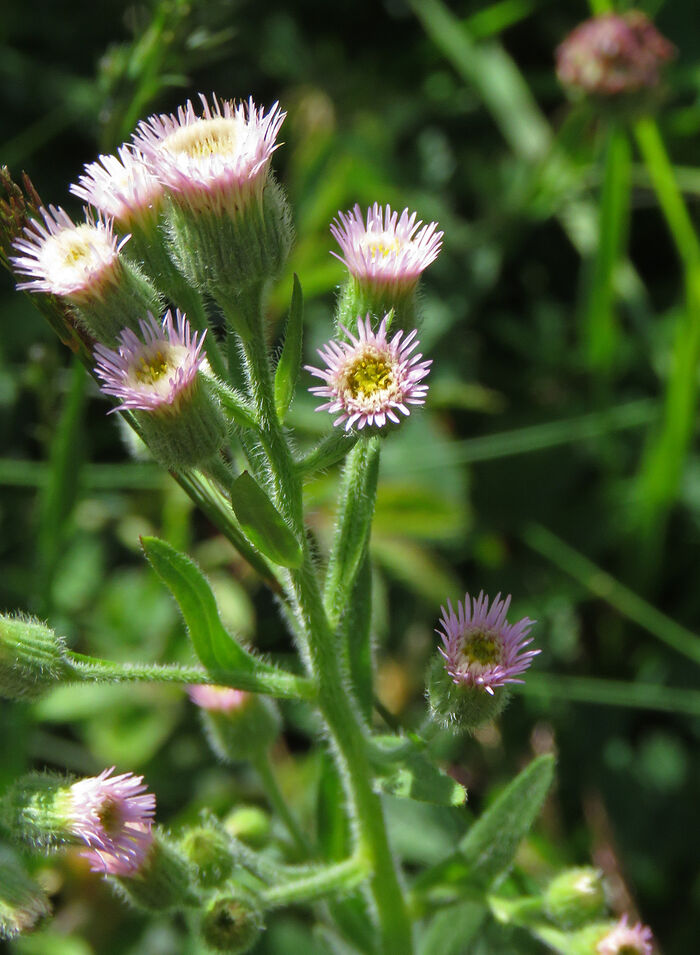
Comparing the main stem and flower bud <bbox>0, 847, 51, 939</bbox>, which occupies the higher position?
the main stem

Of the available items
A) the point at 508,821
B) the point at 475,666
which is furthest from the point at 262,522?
the point at 508,821

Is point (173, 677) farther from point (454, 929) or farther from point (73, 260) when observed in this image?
point (454, 929)

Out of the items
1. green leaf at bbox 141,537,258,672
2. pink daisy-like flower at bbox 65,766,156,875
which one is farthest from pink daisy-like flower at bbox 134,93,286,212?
pink daisy-like flower at bbox 65,766,156,875

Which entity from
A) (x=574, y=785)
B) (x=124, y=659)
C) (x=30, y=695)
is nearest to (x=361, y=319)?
(x=30, y=695)

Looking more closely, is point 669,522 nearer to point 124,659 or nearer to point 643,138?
point 643,138

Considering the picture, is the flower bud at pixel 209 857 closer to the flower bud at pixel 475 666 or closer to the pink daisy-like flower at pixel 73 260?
the flower bud at pixel 475 666

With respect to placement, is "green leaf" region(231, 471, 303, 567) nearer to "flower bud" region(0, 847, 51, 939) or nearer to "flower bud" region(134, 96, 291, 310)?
"flower bud" region(134, 96, 291, 310)
